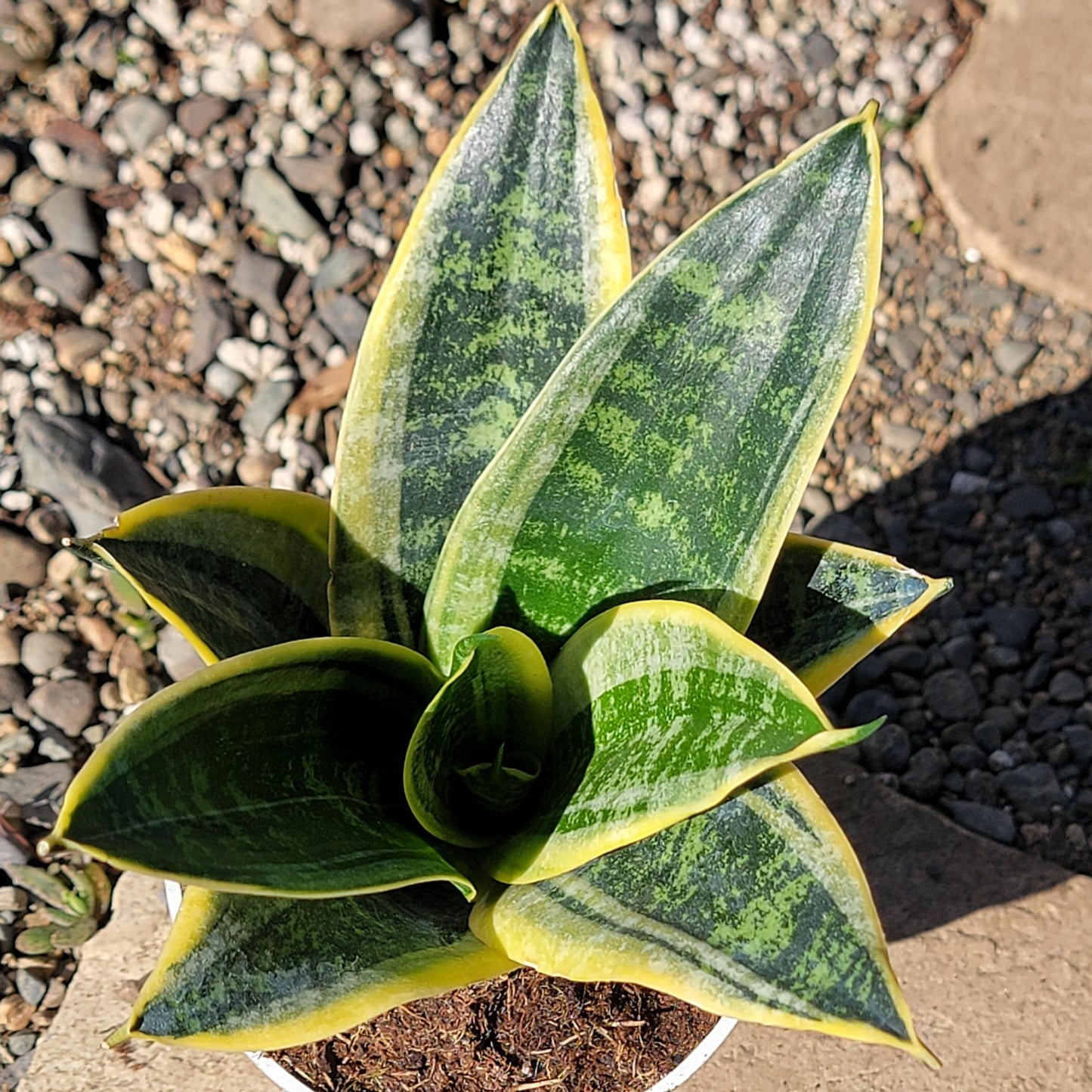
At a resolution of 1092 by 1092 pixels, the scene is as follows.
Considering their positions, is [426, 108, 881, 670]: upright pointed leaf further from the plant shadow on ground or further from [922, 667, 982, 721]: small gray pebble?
[922, 667, 982, 721]: small gray pebble

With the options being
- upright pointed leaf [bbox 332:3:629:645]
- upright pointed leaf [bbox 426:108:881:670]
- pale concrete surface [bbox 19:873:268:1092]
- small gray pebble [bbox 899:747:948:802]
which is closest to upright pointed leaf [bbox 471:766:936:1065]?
upright pointed leaf [bbox 426:108:881:670]

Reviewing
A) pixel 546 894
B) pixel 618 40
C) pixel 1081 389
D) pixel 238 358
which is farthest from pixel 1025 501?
pixel 546 894

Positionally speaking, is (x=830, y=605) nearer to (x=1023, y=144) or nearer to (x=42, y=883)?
(x=42, y=883)

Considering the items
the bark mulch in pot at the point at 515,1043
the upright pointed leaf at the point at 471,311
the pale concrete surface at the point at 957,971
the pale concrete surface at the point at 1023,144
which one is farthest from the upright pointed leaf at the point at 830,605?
the pale concrete surface at the point at 1023,144

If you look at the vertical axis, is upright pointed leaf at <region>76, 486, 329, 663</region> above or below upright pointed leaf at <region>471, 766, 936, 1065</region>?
above

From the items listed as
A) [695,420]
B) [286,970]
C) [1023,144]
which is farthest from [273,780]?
[1023,144]

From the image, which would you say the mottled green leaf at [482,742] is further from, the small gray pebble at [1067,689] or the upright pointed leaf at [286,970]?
the small gray pebble at [1067,689]
